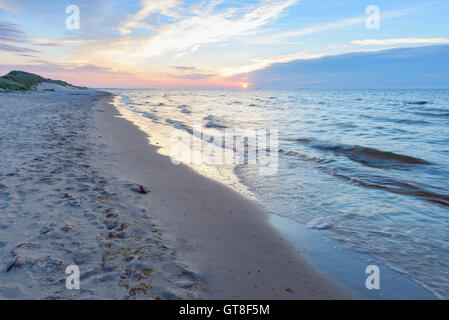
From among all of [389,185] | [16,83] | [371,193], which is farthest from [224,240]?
[16,83]

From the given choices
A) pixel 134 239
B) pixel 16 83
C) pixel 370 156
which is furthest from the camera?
pixel 16 83

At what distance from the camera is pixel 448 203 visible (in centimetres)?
591

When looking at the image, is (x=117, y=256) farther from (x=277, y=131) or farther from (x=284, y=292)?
(x=277, y=131)

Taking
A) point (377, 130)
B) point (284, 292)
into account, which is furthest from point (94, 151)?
point (377, 130)

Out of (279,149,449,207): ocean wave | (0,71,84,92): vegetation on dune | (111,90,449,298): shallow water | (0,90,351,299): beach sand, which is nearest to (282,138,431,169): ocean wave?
Result: (111,90,449,298): shallow water

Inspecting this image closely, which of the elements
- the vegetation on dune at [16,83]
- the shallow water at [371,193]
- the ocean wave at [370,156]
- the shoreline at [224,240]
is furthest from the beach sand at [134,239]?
the vegetation on dune at [16,83]

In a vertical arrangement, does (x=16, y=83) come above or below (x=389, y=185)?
above

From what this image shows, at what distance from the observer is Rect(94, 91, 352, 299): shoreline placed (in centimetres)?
297

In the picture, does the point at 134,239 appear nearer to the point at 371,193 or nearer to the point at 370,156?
the point at 371,193

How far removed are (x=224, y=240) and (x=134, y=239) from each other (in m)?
1.28

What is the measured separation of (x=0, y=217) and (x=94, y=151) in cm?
446

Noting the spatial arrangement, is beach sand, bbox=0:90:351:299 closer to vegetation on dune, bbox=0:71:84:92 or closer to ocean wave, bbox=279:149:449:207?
ocean wave, bbox=279:149:449:207

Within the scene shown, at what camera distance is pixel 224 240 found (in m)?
3.93

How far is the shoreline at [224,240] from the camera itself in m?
2.97
